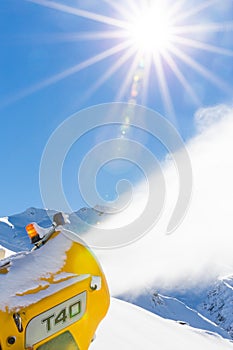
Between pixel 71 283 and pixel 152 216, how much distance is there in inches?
176

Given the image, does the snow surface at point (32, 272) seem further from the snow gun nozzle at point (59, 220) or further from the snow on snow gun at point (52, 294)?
the snow gun nozzle at point (59, 220)

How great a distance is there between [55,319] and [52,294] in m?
0.22

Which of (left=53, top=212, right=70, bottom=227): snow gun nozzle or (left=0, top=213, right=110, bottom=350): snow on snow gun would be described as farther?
(left=53, top=212, right=70, bottom=227): snow gun nozzle

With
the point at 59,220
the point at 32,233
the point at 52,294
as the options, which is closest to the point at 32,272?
the point at 52,294

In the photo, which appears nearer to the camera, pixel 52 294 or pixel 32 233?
pixel 52 294

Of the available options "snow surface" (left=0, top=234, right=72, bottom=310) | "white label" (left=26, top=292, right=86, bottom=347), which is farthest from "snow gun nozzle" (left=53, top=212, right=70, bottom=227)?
"white label" (left=26, top=292, right=86, bottom=347)

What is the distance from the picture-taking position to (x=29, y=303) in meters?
3.33

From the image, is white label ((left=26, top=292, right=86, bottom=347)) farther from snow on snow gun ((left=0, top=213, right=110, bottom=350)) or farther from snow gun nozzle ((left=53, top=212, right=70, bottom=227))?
snow gun nozzle ((left=53, top=212, right=70, bottom=227))

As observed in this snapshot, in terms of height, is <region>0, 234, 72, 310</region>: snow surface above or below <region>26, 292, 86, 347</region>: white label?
above

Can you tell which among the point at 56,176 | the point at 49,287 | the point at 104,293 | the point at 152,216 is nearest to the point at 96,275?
the point at 104,293

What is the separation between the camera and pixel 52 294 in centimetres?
344

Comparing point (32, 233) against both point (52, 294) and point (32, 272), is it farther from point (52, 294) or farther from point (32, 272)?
point (52, 294)

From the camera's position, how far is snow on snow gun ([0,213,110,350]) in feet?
10.7

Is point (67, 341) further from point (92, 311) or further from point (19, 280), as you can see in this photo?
point (19, 280)
